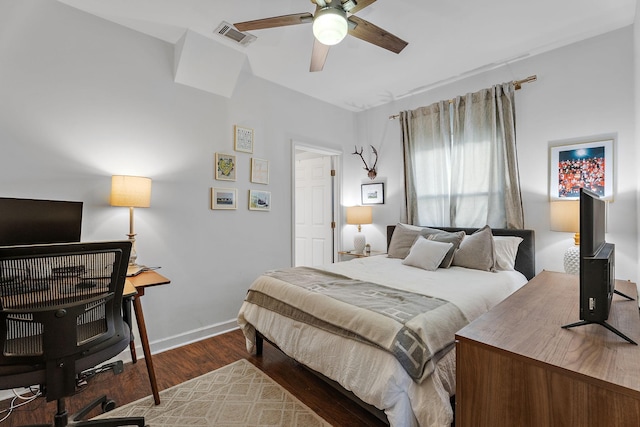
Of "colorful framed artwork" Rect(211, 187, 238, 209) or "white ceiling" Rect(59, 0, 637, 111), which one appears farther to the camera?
"colorful framed artwork" Rect(211, 187, 238, 209)

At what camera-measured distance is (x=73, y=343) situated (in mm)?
1303

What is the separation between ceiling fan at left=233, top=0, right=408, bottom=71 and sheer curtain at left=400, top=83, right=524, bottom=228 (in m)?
1.58

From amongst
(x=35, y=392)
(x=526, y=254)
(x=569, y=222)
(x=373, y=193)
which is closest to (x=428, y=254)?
(x=526, y=254)

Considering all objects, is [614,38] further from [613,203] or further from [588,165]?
[613,203]

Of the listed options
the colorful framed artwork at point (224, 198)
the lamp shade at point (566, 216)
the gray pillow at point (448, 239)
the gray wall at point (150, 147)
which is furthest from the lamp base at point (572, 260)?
the colorful framed artwork at point (224, 198)

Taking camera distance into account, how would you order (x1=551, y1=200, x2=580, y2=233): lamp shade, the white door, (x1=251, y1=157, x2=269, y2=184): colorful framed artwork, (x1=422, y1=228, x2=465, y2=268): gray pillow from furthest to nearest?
1. the white door
2. (x1=251, y1=157, x2=269, y2=184): colorful framed artwork
3. (x1=422, y1=228, x2=465, y2=268): gray pillow
4. (x1=551, y1=200, x2=580, y2=233): lamp shade

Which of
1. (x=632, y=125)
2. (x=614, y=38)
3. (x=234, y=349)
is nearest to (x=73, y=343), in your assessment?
(x=234, y=349)

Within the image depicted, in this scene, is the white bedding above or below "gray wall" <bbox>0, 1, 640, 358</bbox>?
below

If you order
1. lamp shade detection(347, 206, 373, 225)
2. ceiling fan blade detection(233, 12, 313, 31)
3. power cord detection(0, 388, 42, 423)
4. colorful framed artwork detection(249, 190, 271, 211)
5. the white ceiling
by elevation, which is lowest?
power cord detection(0, 388, 42, 423)

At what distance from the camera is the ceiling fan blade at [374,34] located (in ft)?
6.44

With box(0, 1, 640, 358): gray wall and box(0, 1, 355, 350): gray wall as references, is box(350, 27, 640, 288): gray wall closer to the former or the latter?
box(0, 1, 640, 358): gray wall

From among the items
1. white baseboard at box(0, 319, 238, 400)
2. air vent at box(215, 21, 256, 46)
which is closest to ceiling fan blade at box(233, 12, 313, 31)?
air vent at box(215, 21, 256, 46)

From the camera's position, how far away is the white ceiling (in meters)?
2.29

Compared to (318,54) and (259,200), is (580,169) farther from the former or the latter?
(259,200)
